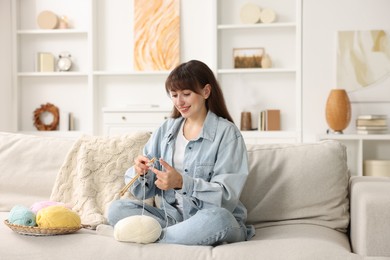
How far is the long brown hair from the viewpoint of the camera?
8.31 feet

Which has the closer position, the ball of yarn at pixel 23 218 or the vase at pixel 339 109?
the ball of yarn at pixel 23 218

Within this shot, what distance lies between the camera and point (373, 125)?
5.27 m

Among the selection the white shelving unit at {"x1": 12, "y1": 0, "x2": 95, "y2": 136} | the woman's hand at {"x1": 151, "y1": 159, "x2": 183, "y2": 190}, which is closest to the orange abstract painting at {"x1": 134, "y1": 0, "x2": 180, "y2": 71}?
the white shelving unit at {"x1": 12, "y1": 0, "x2": 95, "y2": 136}

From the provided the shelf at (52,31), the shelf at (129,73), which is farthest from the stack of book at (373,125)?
the shelf at (52,31)

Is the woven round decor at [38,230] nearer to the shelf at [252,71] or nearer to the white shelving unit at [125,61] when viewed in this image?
the white shelving unit at [125,61]

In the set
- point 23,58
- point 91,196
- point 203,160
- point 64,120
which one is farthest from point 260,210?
point 23,58

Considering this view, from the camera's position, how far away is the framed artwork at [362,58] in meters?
5.51

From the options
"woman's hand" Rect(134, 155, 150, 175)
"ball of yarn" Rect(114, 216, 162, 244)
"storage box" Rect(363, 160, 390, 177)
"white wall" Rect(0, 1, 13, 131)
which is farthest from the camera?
"white wall" Rect(0, 1, 13, 131)

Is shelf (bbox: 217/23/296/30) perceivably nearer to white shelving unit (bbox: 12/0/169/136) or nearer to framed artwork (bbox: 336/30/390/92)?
framed artwork (bbox: 336/30/390/92)

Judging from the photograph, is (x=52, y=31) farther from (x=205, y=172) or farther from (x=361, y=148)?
(x=205, y=172)

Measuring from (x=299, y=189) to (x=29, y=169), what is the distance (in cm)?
124

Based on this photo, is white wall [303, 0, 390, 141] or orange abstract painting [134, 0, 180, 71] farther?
orange abstract painting [134, 0, 180, 71]

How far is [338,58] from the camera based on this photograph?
5.55 metres

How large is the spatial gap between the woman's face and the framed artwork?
322 centimetres
